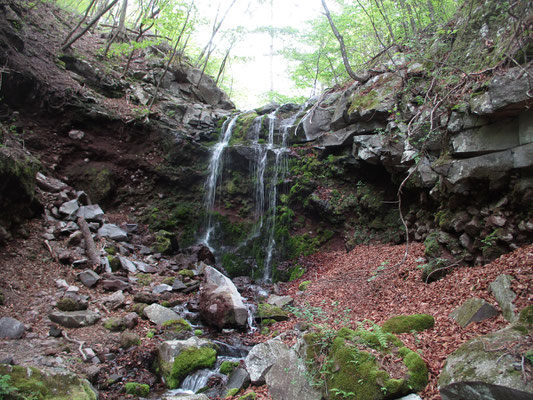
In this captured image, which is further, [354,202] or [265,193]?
[265,193]

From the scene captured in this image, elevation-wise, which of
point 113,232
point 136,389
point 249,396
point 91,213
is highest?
Answer: point 91,213

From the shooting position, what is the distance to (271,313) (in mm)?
7066

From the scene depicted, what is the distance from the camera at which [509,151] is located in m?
5.17

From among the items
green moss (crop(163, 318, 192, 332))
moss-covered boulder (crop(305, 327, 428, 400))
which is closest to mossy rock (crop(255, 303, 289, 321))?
green moss (crop(163, 318, 192, 332))

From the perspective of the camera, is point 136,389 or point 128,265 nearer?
point 136,389

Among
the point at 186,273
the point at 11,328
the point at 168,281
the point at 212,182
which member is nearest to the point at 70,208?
the point at 168,281

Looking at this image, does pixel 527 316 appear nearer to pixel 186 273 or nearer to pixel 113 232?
pixel 186 273

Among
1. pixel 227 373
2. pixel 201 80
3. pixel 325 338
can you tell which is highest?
pixel 201 80

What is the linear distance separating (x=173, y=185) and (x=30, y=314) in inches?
296

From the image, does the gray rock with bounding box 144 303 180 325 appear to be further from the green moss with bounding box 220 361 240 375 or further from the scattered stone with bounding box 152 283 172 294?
the green moss with bounding box 220 361 240 375

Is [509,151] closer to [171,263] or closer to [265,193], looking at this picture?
[265,193]

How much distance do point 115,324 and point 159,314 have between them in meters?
0.87

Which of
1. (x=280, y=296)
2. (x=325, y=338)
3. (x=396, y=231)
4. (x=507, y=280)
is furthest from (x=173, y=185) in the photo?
(x=507, y=280)

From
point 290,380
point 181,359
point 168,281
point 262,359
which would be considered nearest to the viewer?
point 290,380
